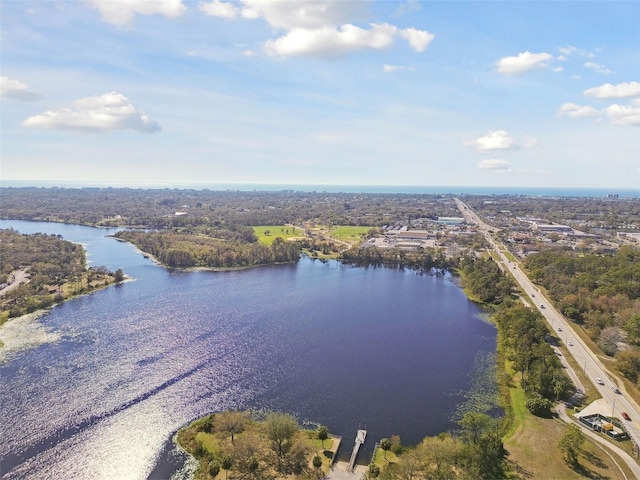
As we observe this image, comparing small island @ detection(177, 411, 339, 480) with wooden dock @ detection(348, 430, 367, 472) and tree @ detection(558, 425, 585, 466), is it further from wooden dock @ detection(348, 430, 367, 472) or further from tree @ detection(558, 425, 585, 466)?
tree @ detection(558, 425, 585, 466)

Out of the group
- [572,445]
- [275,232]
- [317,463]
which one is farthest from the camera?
[275,232]

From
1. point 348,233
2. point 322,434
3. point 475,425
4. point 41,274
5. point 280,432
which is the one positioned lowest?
point 322,434

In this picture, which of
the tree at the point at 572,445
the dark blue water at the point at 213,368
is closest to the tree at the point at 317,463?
the dark blue water at the point at 213,368

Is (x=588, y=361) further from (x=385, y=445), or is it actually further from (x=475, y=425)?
(x=385, y=445)

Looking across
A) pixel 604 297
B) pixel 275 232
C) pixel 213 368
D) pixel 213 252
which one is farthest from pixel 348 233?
pixel 213 368

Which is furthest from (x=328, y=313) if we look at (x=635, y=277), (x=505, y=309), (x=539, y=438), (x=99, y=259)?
(x=99, y=259)

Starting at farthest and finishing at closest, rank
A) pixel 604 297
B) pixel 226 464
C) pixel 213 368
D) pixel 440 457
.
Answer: pixel 604 297
pixel 213 368
pixel 226 464
pixel 440 457
